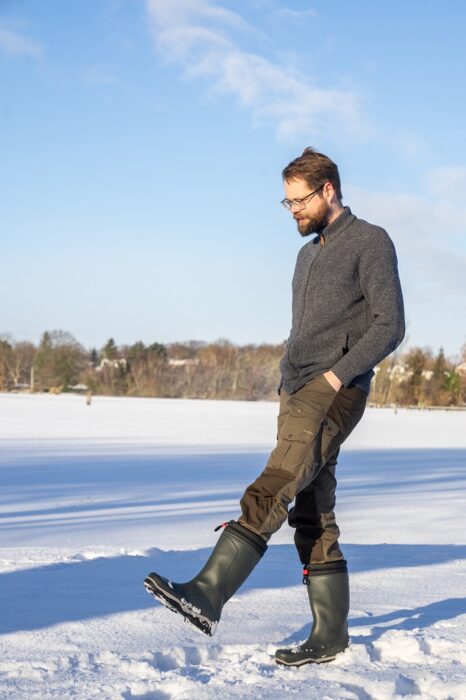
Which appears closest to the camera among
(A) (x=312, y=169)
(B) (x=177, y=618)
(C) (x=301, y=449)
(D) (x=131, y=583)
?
(C) (x=301, y=449)

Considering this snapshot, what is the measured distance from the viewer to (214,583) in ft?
7.98

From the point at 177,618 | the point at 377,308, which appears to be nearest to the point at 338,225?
the point at 377,308

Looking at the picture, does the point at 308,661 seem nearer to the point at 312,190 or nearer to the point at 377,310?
the point at 377,310

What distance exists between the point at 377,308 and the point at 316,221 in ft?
1.13

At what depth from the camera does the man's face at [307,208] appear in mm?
2625

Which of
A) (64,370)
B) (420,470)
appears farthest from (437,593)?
(64,370)

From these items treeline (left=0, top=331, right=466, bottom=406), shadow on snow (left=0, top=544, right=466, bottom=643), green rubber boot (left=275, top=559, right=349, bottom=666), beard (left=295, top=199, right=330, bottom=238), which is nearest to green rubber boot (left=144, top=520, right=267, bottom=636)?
green rubber boot (left=275, top=559, right=349, bottom=666)

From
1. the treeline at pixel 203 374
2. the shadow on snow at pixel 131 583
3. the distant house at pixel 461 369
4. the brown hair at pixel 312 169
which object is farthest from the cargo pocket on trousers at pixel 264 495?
the distant house at pixel 461 369

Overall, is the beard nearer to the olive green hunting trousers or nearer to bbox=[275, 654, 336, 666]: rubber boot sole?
the olive green hunting trousers

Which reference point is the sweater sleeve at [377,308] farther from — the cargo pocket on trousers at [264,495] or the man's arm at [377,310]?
the cargo pocket on trousers at [264,495]

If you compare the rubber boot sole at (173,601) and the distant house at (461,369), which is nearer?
the rubber boot sole at (173,601)

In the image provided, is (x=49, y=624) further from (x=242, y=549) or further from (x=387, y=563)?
(x=387, y=563)

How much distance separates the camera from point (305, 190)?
8.60 ft

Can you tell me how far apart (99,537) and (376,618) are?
2944 mm
